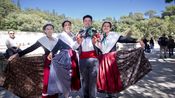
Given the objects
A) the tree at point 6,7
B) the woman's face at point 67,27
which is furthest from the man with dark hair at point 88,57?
the tree at point 6,7

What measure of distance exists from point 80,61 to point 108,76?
2.89 ft

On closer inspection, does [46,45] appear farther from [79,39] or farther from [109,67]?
[109,67]

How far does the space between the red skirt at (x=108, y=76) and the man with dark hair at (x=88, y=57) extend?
0.39 meters

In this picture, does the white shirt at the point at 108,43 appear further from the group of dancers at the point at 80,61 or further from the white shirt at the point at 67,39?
the white shirt at the point at 67,39

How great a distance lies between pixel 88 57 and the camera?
6570 millimetres

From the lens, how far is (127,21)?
275 ft

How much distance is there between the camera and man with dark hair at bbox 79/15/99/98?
6.56 m

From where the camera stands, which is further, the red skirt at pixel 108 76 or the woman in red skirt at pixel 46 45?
the red skirt at pixel 108 76

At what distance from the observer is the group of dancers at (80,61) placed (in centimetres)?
657

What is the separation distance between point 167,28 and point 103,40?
2677 inches

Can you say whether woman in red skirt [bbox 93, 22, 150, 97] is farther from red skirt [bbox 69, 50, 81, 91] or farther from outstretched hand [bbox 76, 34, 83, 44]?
outstretched hand [bbox 76, 34, 83, 44]

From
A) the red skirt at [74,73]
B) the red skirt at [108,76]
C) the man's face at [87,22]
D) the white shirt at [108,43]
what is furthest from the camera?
the white shirt at [108,43]

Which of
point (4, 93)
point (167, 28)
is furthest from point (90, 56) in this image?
point (167, 28)

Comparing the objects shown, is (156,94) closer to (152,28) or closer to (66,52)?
(66,52)
